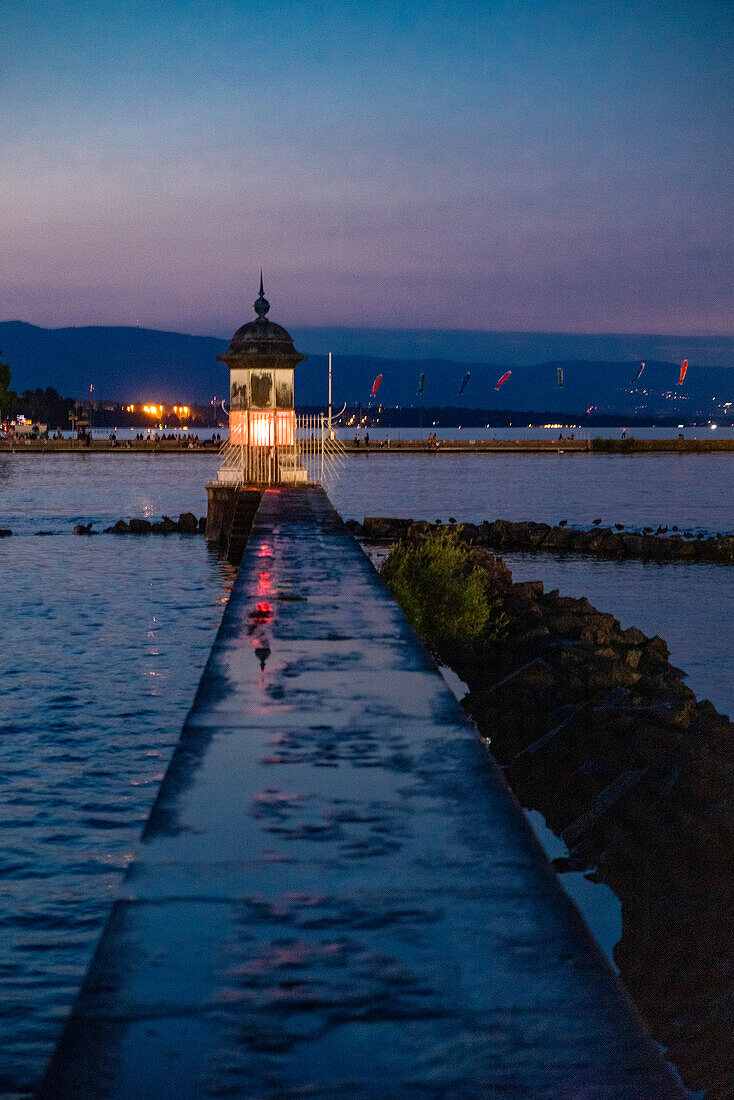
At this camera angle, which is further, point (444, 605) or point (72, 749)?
point (444, 605)

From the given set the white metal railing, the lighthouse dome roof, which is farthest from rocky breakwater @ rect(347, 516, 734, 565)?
the lighthouse dome roof

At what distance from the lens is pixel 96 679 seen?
571 inches

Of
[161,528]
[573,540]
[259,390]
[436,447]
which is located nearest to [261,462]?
[259,390]

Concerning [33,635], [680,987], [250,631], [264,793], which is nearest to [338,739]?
[264,793]

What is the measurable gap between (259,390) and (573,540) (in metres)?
12.2

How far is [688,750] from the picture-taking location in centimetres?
916

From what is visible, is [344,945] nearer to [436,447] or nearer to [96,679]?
[96,679]

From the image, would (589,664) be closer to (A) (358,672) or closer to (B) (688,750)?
(B) (688,750)

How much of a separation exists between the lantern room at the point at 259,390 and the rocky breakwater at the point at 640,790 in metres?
14.4

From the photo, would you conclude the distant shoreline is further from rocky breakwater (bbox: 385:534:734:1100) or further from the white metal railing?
rocky breakwater (bbox: 385:534:734:1100)

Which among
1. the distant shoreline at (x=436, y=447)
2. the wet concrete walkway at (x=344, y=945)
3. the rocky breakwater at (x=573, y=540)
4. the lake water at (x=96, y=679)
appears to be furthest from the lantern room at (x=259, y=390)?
the distant shoreline at (x=436, y=447)

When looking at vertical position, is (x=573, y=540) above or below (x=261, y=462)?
below

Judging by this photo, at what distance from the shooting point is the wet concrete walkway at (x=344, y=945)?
2.76m

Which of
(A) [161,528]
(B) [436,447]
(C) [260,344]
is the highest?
(C) [260,344]
